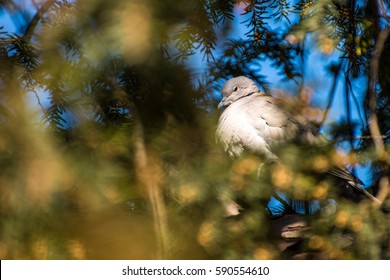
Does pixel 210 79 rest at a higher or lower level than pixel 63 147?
higher

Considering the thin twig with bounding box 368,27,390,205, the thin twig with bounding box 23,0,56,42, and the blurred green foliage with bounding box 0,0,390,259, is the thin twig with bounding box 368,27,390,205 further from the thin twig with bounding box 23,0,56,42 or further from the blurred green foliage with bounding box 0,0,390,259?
the thin twig with bounding box 23,0,56,42

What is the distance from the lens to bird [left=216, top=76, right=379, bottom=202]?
1.32 m

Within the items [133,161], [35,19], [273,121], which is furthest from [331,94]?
[35,19]

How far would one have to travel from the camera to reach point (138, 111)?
85cm

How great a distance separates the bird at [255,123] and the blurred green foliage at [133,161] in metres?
0.25

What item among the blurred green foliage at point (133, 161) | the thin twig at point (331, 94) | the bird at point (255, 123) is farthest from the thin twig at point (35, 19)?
the thin twig at point (331, 94)

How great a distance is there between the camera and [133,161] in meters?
0.82

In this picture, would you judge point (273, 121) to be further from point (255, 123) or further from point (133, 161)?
point (133, 161)

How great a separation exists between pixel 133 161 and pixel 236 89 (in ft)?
2.27

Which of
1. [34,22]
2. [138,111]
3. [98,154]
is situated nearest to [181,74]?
[138,111]

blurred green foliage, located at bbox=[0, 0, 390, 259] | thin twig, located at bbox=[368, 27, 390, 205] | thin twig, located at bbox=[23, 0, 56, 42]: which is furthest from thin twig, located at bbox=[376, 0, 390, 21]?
thin twig, located at bbox=[23, 0, 56, 42]

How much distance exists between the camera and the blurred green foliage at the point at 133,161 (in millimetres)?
763
